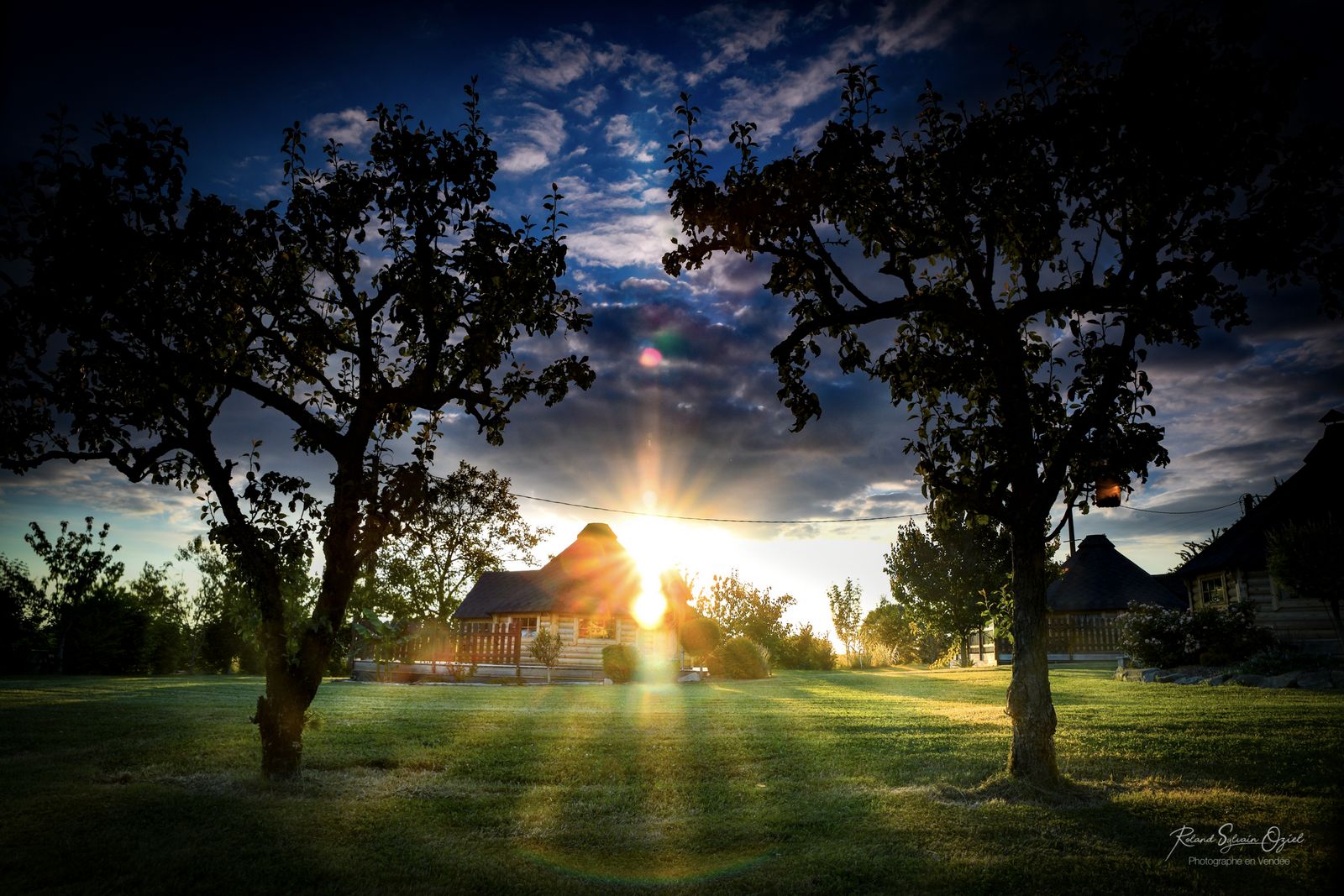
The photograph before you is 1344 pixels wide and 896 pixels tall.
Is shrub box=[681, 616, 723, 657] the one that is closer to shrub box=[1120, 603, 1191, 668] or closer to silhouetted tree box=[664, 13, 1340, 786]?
shrub box=[1120, 603, 1191, 668]

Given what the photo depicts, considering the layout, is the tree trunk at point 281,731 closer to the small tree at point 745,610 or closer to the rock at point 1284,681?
the rock at point 1284,681

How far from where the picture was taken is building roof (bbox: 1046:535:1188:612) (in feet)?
138

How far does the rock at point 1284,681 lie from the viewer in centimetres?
1656

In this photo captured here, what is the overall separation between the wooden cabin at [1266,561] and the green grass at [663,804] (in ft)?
43.2

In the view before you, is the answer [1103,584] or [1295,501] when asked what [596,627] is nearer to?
[1295,501]

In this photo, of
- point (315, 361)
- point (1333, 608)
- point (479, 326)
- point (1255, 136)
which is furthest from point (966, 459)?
point (1333, 608)

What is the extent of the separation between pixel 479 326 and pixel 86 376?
5.24 m

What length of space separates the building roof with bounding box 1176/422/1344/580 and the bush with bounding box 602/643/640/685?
22.7m

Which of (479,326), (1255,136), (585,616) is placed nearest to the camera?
(1255,136)

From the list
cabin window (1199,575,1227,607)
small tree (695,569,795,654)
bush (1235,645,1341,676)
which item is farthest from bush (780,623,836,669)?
bush (1235,645,1341,676)

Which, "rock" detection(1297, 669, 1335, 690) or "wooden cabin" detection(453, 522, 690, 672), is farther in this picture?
"wooden cabin" detection(453, 522, 690, 672)

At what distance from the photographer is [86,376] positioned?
934 cm

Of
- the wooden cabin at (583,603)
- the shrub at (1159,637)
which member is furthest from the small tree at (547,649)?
the shrub at (1159,637)

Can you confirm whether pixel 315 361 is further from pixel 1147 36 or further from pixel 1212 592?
pixel 1212 592
